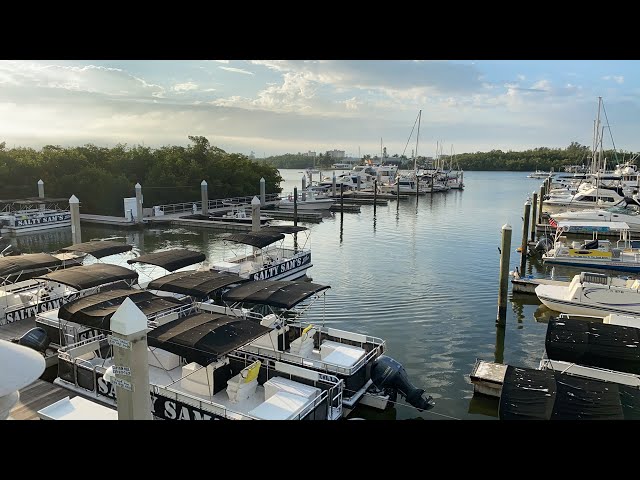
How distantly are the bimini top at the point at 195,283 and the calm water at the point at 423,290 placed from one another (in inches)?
174

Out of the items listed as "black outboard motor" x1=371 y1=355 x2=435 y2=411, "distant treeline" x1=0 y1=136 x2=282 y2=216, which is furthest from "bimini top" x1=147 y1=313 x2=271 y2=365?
"distant treeline" x1=0 y1=136 x2=282 y2=216

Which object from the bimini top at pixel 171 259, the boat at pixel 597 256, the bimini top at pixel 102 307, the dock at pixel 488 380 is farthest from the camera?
the boat at pixel 597 256

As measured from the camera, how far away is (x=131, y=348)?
7188mm

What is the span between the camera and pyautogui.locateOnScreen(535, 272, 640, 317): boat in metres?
17.3

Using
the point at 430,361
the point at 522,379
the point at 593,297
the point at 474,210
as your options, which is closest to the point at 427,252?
the point at 593,297

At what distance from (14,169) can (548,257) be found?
145 ft

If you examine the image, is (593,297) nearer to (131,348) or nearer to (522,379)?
(522,379)

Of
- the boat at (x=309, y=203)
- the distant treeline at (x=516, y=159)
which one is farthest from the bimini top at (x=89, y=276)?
the distant treeline at (x=516, y=159)

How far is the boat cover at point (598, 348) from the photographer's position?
12.1 m

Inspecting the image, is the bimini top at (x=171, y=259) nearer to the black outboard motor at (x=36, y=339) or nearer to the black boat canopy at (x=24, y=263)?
the black boat canopy at (x=24, y=263)

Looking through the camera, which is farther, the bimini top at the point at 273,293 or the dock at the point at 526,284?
the dock at the point at 526,284

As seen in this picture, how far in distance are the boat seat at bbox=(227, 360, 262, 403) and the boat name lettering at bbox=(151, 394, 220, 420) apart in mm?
710

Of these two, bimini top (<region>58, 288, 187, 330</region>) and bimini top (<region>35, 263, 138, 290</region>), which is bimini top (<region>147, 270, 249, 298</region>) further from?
bimini top (<region>58, 288, 187, 330</region>)
